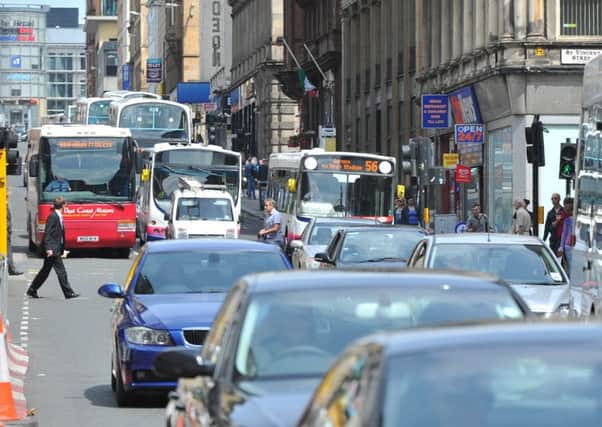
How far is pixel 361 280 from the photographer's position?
28.4 feet

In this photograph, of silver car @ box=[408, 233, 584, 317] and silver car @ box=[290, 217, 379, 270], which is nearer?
silver car @ box=[408, 233, 584, 317]

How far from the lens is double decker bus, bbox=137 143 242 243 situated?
1940 inches

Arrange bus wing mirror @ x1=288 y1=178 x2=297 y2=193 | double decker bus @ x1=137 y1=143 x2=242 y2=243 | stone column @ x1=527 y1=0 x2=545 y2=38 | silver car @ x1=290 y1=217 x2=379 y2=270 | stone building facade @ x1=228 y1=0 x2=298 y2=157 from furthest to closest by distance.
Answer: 1. stone building facade @ x1=228 y1=0 x2=298 y2=157
2. double decker bus @ x1=137 y1=143 x2=242 y2=243
3. bus wing mirror @ x1=288 y1=178 x2=297 y2=193
4. stone column @ x1=527 y1=0 x2=545 y2=38
5. silver car @ x1=290 y1=217 x2=379 y2=270

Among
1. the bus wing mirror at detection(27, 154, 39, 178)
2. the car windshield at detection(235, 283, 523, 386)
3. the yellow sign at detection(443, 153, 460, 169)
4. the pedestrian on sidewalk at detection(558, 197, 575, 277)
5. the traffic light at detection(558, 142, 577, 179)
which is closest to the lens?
the car windshield at detection(235, 283, 523, 386)

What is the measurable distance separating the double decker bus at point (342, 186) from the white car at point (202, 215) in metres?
2.20

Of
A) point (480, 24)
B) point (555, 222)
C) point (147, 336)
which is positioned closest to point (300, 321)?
point (147, 336)

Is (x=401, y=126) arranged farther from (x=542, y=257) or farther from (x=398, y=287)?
(x=398, y=287)

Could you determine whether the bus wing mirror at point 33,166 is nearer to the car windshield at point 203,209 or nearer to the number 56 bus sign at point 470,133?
the car windshield at point 203,209

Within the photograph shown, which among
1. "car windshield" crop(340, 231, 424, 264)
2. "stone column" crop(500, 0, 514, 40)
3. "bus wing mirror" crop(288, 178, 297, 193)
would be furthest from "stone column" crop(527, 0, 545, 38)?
"car windshield" crop(340, 231, 424, 264)

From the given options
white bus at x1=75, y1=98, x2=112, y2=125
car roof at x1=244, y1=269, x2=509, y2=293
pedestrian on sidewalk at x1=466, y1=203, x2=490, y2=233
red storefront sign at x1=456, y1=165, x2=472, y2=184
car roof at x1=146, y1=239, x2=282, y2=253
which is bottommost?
pedestrian on sidewalk at x1=466, y1=203, x2=490, y2=233

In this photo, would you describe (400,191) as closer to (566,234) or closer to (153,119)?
(153,119)

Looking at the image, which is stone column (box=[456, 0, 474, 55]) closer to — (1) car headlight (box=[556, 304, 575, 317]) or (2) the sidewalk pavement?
(2) the sidewalk pavement

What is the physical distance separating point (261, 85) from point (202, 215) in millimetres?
45764

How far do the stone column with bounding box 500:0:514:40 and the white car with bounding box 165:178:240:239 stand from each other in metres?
7.88
